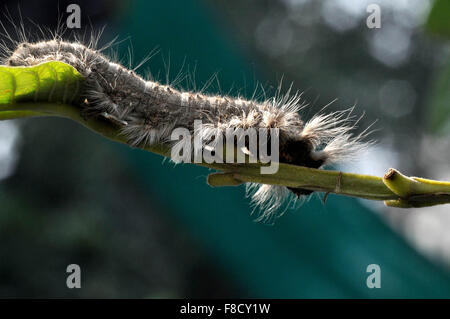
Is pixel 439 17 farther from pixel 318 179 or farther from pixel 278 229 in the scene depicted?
pixel 278 229

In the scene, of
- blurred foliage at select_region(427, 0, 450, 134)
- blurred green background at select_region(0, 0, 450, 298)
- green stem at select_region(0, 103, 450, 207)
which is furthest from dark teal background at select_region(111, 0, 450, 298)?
green stem at select_region(0, 103, 450, 207)

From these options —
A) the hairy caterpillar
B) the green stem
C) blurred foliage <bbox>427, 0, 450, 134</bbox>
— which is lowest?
the green stem

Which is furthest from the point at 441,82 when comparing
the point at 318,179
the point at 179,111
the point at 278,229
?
the point at 278,229

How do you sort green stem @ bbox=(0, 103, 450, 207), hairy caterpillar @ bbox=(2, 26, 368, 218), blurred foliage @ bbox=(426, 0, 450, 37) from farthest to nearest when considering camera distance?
blurred foliage @ bbox=(426, 0, 450, 37) → hairy caterpillar @ bbox=(2, 26, 368, 218) → green stem @ bbox=(0, 103, 450, 207)

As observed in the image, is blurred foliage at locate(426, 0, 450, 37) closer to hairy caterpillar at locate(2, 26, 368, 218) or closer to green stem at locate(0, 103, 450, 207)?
hairy caterpillar at locate(2, 26, 368, 218)
